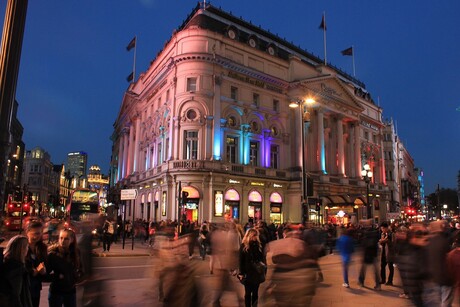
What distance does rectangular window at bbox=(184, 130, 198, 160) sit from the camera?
38.6 meters

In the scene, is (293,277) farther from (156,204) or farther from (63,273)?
(156,204)

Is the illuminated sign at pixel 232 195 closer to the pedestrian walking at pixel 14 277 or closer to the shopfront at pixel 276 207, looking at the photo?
the shopfront at pixel 276 207

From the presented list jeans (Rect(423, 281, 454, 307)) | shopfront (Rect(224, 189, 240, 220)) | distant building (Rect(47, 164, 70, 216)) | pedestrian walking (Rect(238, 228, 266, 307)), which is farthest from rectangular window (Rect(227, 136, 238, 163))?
distant building (Rect(47, 164, 70, 216))

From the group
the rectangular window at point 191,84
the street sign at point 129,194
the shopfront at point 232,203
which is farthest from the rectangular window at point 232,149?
the street sign at point 129,194

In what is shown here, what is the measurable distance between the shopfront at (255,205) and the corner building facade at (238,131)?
4.2 inches

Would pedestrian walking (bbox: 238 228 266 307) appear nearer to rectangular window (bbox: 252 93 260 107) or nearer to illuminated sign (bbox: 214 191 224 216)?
illuminated sign (bbox: 214 191 224 216)

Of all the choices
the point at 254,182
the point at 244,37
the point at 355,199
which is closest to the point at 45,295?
the point at 254,182

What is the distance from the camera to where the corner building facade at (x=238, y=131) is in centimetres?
3844

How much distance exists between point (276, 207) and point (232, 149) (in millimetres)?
8437

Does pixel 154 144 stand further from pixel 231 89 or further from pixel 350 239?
pixel 350 239

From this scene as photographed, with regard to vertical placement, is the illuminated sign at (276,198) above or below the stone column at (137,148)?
below

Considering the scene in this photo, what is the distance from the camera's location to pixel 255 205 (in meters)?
41.6

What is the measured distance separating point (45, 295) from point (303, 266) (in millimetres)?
7838

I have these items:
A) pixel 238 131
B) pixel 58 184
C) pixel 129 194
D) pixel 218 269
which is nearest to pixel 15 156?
pixel 238 131
